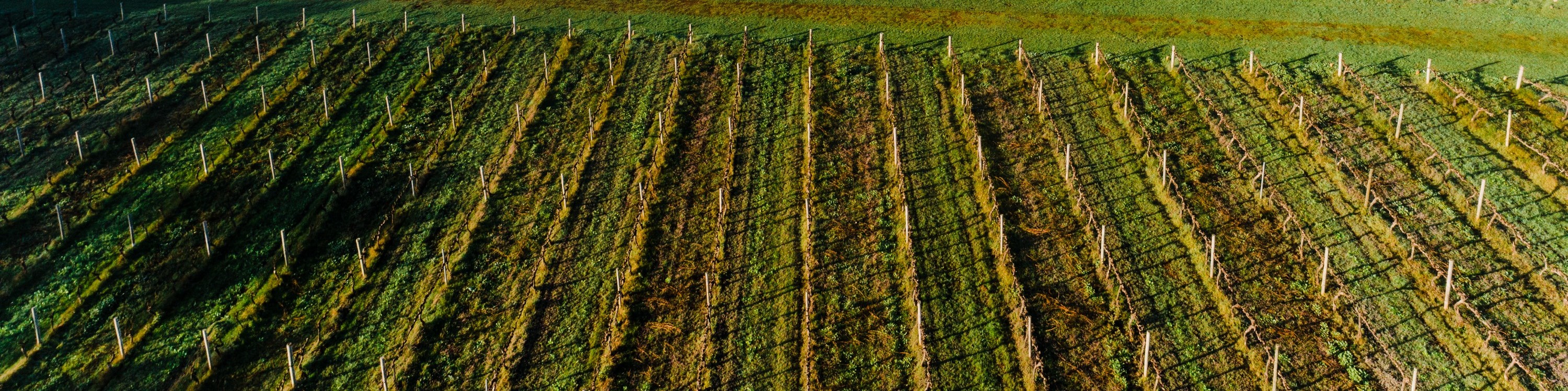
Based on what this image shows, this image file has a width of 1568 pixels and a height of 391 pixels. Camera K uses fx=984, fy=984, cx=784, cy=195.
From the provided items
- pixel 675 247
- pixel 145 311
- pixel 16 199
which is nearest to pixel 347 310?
pixel 145 311

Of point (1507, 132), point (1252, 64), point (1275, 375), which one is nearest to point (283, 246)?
point (1275, 375)

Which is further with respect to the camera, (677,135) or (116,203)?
(677,135)

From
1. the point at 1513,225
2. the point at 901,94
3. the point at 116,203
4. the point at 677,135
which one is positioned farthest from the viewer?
the point at 901,94

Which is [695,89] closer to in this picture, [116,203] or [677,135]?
[677,135]

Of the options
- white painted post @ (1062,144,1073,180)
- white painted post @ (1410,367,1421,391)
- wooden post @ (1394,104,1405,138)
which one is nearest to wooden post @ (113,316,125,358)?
white painted post @ (1062,144,1073,180)

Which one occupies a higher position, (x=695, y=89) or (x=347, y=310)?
(x=695, y=89)

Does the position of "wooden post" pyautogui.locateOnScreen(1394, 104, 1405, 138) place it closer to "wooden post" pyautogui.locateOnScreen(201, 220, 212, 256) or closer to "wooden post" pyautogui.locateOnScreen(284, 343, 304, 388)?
"wooden post" pyautogui.locateOnScreen(284, 343, 304, 388)
